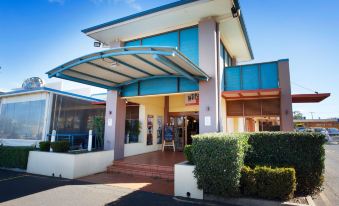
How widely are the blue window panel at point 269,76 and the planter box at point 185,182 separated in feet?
17.6

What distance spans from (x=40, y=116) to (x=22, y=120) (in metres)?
1.67

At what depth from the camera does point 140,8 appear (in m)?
8.89

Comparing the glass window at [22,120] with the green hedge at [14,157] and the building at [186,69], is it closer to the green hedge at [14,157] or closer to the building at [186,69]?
the green hedge at [14,157]

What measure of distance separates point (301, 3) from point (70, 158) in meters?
10.7

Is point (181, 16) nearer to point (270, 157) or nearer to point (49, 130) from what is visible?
point (270, 157)

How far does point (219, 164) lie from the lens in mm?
5047

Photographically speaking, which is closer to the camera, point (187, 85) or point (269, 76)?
point (187, 85)

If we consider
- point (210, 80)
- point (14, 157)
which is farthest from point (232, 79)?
point (14, 157)

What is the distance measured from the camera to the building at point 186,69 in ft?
24.7

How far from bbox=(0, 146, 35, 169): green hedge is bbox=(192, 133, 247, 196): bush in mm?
7972

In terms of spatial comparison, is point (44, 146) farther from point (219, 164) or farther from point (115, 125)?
point (219, 164)

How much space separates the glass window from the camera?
1153cm

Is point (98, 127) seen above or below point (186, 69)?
below

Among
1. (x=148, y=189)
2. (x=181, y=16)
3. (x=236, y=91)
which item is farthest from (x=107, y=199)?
(x=181, y=16)
